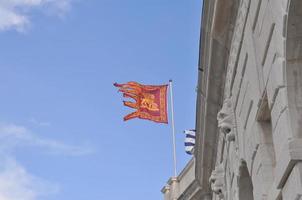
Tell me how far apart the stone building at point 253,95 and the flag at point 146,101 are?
40.6ft

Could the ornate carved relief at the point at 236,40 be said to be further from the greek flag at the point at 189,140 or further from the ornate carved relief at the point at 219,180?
→ the greek flag at the point at 189,140

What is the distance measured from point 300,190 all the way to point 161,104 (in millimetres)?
25220

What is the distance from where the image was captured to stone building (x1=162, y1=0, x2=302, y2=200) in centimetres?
842

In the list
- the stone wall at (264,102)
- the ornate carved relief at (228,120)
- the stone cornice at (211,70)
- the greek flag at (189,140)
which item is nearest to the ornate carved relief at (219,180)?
the stone cornice at (211,70)

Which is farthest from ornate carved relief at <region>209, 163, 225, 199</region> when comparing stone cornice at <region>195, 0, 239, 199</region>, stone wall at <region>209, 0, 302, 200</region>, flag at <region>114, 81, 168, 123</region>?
flag at <region>114, 81, 168, 123</region>

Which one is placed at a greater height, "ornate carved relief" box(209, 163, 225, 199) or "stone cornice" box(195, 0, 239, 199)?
"stone cornice" box(195, 0, 239, 199)

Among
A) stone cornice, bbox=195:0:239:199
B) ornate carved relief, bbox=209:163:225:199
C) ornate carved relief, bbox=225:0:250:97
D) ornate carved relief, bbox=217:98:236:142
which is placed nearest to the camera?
ornate carved relief, bbox=225:0:250:97

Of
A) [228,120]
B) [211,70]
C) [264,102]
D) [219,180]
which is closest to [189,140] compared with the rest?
[219,180]

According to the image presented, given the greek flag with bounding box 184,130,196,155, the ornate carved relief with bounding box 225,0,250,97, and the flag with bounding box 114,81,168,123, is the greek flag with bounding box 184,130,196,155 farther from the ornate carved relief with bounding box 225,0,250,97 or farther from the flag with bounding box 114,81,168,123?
the ornate carved relief with bounding box 225,0,250,97

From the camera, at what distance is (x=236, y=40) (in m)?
12.9

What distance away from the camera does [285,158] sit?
328 inches

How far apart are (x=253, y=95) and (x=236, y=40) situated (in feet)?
6.78

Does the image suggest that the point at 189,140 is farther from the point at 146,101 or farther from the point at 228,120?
the point at 228,120

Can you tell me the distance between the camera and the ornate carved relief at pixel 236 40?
38.0ft
